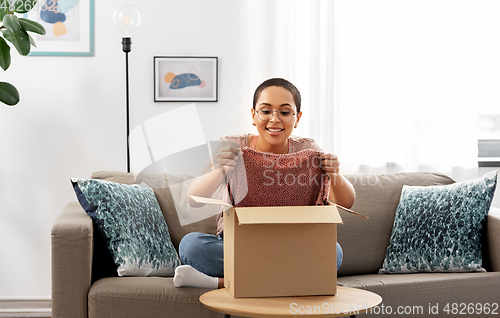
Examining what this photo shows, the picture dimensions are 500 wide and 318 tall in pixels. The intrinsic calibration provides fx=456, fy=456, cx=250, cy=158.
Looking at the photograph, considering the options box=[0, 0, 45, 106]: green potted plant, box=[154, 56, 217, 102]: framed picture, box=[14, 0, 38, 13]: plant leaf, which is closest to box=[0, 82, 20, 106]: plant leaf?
box=[0, 0, 45, 106]: green potted plant

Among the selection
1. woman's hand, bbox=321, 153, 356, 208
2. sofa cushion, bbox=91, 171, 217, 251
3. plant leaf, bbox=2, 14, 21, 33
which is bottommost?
sofa cushion, bbox=91, 171, 217, 251

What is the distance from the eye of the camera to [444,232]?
1.97m

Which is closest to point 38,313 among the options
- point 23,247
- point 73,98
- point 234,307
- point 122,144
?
point 23,247

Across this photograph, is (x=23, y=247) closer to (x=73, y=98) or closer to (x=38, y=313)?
(x=38, y=313)

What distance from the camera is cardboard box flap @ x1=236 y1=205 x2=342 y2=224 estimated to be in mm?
1113

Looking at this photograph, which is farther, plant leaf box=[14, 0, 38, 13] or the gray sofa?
plant leaf box=[14, 0, 38, 13]

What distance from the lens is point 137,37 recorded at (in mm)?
2549

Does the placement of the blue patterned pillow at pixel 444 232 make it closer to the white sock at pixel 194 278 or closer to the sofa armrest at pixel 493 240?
the sofa armrest at pixel 493 240

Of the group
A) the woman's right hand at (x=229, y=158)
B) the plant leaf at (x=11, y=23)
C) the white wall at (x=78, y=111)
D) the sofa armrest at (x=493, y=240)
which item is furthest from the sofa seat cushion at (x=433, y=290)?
the plant leaf at (x=11, y=23)

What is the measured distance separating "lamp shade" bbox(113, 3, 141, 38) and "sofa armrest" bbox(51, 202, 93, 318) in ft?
3.85

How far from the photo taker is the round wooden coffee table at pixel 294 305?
3.47ft

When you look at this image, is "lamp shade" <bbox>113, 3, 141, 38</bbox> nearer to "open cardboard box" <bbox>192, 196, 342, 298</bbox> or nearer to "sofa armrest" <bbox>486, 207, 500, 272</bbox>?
"open cardboard box" <bbox>192, 196, 342, 298</bbox>

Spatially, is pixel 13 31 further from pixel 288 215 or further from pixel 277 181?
pixel 288 215

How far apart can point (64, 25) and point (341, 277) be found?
6.45 feet
